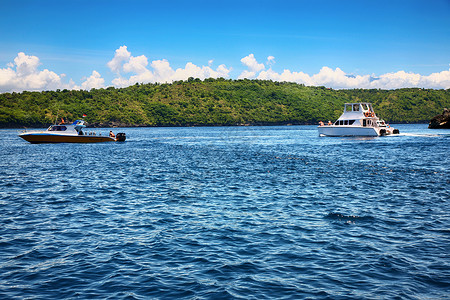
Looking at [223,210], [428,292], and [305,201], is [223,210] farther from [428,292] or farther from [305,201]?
[428,292]

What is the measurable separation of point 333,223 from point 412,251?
3.90 m

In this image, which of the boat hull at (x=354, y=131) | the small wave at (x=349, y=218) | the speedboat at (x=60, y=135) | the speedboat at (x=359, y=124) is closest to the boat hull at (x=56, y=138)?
the speedboat at (x=60, y=135)

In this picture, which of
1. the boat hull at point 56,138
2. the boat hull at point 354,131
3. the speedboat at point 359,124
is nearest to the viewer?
the boat hull at point 56,138

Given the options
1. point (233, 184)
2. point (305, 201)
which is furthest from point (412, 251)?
point (233, 184)

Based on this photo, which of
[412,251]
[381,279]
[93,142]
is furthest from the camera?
[93,142]

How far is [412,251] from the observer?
12336 millimetres

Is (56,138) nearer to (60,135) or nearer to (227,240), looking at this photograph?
(60,135)

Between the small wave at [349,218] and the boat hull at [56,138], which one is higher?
the boat hull at [56,138]

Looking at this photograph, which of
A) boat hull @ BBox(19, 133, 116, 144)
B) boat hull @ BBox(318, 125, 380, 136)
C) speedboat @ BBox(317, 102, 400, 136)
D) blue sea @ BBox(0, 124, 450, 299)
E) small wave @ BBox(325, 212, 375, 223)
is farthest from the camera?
boat hull @ BBox(318, 125, 380, 136)

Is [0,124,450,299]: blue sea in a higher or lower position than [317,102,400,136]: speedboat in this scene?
lower

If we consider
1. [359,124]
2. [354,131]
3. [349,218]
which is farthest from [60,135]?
[349,218]

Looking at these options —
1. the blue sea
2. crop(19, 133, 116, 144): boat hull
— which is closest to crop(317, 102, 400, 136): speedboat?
crop(19, 133, 116, 144): boat hull

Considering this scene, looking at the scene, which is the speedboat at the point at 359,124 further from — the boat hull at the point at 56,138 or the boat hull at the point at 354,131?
the boat hull at the point at 56,138

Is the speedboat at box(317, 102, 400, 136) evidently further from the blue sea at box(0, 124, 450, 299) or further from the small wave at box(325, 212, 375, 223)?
the small wave at box(325, 212, 375, 223)
